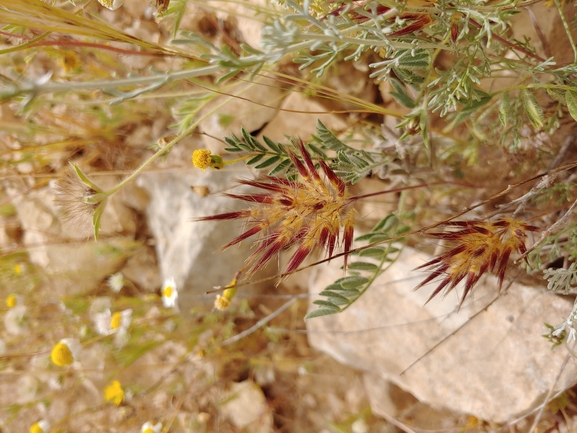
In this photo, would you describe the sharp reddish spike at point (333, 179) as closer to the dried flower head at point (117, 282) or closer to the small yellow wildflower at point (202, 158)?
the small yellow wildflower at point (202, 158)

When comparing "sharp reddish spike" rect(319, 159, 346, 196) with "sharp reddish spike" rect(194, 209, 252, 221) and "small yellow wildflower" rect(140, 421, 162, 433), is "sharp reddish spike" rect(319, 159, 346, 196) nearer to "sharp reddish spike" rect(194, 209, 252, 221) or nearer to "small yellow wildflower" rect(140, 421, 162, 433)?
"sharp reddish spike" rect(194, 209, 252, 221)

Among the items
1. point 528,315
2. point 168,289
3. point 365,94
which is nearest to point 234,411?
point 168,289

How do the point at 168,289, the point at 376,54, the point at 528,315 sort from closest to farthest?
the point at 528,315
the point at 376,54
the point at 168,289

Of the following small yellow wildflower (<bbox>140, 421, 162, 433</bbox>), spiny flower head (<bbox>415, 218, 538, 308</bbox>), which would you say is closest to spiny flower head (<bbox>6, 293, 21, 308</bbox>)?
small yellow wildflower (<bbox>140, 421, 162, 433</bbox>)

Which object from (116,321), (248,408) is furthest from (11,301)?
(248,408)

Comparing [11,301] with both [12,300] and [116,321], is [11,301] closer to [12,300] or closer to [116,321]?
[12,300]

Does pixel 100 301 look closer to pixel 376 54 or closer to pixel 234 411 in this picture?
pixel 234 411
